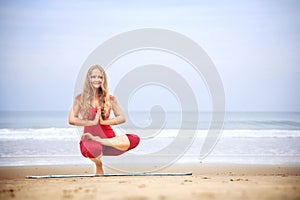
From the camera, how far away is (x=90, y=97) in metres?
8.27

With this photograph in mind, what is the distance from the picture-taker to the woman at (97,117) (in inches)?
323

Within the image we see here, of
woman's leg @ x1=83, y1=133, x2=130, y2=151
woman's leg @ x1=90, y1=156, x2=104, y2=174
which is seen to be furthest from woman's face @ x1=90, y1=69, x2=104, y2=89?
woman's leg @ x1=90, y1=156, x2=104, y2=174

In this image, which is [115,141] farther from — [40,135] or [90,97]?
[40,135]

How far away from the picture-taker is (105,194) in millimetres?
6043

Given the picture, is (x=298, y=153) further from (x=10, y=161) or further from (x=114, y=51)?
(x=10, y=161)

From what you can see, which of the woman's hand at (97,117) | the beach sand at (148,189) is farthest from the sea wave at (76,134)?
the beach sand at (148,189)

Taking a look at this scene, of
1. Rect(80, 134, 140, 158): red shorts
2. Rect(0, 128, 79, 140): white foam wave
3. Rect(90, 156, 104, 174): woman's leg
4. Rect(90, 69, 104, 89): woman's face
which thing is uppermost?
Rect(90, 69, 104, 89): woman's face

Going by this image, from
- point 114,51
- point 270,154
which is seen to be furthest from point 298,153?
point 114,51

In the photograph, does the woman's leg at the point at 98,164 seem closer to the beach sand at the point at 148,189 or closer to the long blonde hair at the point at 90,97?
the beach sand at the point at 148,189

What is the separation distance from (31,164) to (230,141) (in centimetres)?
933

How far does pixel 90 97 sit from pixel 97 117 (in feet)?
1.45

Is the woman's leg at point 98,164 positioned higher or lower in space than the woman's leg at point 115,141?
lower

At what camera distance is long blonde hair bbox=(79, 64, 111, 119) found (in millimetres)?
8219

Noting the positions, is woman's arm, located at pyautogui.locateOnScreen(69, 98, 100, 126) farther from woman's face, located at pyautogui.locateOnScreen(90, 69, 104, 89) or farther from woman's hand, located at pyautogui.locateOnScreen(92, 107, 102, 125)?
woman's face, located at pyautogui.locateOnScreen(90, 69, 104, 89)
